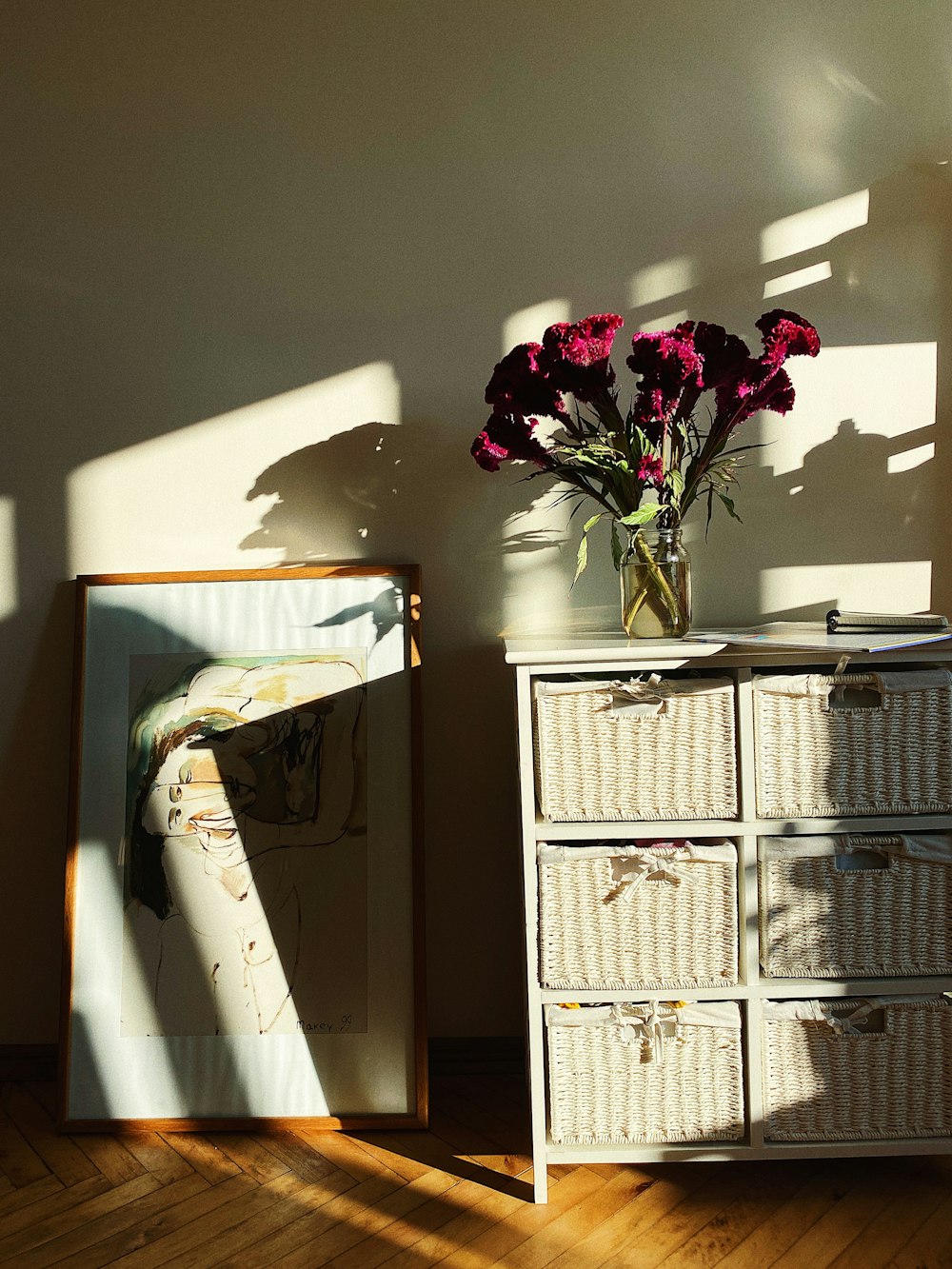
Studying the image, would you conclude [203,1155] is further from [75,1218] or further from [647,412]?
[647,412]

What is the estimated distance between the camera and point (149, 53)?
207 cm

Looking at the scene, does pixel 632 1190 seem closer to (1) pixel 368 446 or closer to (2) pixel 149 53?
(1) pixel 368 446

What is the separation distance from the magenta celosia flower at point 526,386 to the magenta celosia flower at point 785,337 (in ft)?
1.24

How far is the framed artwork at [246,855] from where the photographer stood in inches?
75.3

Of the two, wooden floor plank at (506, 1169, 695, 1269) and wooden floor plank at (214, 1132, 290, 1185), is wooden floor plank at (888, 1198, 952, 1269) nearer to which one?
wooden floor plank at (506, 1169, 695, 1269)

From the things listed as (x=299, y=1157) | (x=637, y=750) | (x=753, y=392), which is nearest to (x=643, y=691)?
(x=637, y=750)

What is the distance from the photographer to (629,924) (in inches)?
63.7

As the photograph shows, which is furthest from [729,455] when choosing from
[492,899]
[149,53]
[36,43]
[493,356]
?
[36,43]

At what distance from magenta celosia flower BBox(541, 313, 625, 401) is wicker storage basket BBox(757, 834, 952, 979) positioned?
Answer: 0.85 m

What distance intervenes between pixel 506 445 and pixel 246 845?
3.19ft

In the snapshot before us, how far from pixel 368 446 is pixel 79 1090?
1437 mm

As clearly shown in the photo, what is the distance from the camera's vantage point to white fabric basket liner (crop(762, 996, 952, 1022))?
1.61 metres

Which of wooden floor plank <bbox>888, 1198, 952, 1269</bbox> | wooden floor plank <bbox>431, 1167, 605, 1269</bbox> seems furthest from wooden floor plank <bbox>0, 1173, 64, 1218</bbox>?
wooden floor plank <bbox>888, 1198, 952, 1269</bbox>

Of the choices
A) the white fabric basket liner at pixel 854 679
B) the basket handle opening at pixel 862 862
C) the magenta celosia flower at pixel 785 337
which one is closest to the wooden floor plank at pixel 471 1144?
the basket handle opening at pixel 862 862
